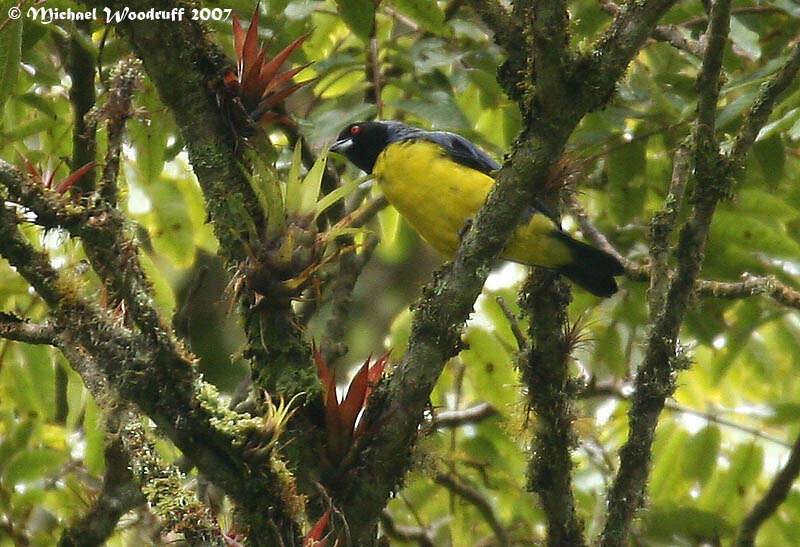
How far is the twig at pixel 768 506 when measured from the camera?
3.53 meters

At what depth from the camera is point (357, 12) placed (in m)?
3.68

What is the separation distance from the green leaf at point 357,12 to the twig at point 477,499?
2143 mm

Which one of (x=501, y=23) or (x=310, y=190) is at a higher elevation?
(x=501, y=23)

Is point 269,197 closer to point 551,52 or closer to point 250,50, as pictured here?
point 250,50

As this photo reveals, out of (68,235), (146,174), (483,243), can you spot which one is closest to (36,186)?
(68,235)

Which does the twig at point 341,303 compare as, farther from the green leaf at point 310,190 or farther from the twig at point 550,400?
the green leaf at point 310,190

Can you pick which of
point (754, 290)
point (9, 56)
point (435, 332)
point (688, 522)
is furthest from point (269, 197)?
point (688, 522)

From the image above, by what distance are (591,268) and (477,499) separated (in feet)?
4.65

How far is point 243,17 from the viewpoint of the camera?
12.8 ft

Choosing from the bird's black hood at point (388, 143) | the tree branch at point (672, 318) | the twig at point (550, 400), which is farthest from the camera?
the bird's black hood at point (388, 143)

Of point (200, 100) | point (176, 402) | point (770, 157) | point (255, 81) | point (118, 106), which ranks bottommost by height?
point (176, 402)

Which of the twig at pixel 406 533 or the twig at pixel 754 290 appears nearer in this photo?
the twig at pixel 754 290

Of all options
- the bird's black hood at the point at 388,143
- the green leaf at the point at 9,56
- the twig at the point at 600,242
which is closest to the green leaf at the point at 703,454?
the twig at the point at 600,242

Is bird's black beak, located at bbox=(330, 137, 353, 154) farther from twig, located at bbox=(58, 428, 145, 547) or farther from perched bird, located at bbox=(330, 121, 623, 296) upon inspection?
twig, located at bbox=(58, 428, 145, 547)
